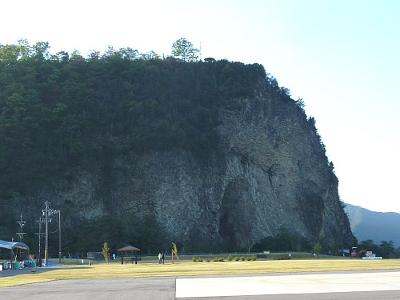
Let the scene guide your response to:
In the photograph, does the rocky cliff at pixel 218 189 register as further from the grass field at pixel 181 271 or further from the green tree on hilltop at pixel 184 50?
the grass field at pixel 181 271

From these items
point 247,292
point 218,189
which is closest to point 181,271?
point 247,292

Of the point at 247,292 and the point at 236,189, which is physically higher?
the point at 236,189

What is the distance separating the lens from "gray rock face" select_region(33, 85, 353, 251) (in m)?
104

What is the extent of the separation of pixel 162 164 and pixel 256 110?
27.4 m

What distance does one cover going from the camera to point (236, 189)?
115188 millimetres

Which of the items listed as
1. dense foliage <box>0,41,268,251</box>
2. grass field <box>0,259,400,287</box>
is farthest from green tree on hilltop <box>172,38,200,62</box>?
grass field <box>0,259,400,287</box>

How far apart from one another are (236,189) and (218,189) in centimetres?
540

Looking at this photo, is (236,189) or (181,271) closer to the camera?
(181,271)

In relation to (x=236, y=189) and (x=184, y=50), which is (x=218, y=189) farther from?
(x=184, y=50)

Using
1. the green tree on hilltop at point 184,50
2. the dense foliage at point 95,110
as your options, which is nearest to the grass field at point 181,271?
the dense foliage at point 95,110

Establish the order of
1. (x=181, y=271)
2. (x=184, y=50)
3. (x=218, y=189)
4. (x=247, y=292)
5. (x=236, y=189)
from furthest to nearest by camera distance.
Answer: (x=184, y=50) → (x=236, y=189) → (x=218, y=189) → (x=181, y=271) → (x=247, y=292)

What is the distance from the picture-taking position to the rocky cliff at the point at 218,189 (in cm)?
10138

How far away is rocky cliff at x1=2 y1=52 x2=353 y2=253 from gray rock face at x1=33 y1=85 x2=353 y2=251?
21cm

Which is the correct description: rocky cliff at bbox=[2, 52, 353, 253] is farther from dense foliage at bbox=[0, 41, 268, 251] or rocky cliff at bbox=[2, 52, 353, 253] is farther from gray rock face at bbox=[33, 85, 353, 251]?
dense foliage at bbox=[0, 41, 268, 251]
